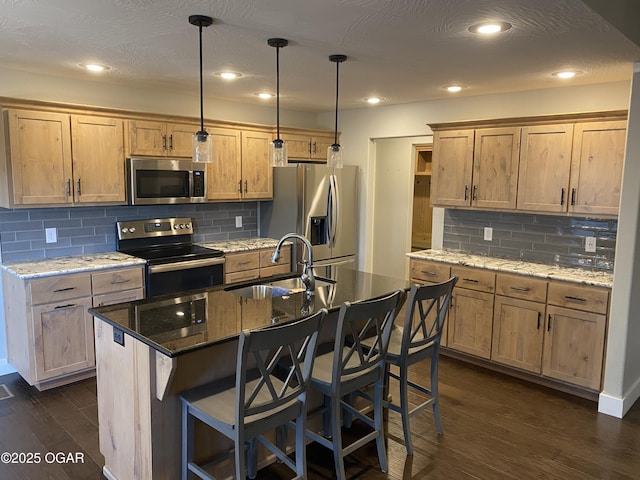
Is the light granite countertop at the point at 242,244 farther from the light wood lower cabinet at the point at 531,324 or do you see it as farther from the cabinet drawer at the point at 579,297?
the cabinet drawer at the point at 579,297

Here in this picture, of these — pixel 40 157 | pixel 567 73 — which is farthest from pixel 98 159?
pixel 567 73

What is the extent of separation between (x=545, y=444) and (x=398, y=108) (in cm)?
355

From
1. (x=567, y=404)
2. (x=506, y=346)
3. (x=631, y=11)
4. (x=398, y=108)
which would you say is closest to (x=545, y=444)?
(x=567, y=404)

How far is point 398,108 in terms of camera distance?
5.18 meters

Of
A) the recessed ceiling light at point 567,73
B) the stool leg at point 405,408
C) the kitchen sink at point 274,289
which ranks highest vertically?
the recessed ceiling light at point 567,73

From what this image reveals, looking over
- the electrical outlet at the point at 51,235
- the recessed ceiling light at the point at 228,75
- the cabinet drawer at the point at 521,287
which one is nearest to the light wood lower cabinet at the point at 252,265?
the electrical outlet at the point at 51,235

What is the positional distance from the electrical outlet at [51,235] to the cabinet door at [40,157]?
0.38 meters

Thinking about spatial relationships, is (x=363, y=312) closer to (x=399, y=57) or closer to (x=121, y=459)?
(x=121, y=459)

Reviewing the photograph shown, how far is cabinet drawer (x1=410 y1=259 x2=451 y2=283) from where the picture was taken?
4.23 meters

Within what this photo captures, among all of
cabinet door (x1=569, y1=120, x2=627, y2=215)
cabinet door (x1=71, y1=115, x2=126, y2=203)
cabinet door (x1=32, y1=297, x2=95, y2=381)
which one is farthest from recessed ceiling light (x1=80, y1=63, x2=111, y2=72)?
cabinet door (x1=569, y1=120, x2=627, y2=215)

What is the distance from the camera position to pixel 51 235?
12.9ft

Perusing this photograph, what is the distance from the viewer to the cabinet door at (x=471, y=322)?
3996mm

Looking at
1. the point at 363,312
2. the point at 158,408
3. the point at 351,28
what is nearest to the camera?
the point at 158,408

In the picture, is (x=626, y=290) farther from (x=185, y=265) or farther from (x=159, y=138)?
(x=159, y=138)
